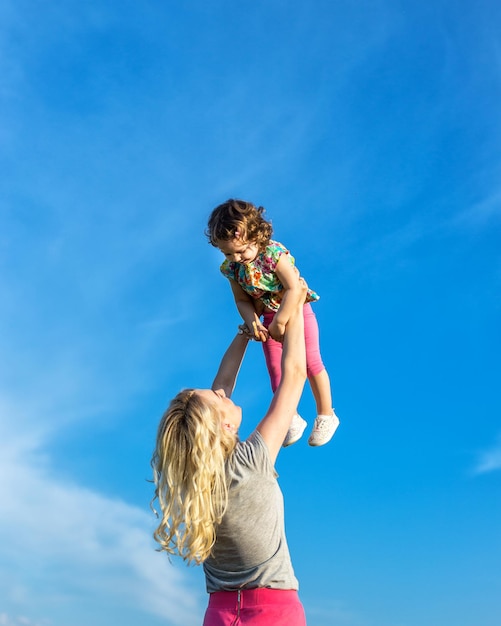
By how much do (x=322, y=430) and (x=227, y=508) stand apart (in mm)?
3388

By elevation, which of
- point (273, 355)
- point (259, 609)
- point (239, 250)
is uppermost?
point (239, 250)

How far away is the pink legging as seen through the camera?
749cm

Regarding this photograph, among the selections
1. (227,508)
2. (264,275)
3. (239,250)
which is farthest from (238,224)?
(227,508)

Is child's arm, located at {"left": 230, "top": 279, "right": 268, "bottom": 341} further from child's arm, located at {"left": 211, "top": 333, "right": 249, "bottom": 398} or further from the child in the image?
child's arm, located at {"left": 211, "top": 333, "right": 249, "bottom": 398}

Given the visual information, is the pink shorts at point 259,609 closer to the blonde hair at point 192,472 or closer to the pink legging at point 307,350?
the blonde hair at point 192,472

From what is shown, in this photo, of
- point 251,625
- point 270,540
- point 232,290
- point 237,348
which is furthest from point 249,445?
point 232,290

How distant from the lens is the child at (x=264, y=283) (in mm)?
7039

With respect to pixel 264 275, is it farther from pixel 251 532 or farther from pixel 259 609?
pixel 259 609

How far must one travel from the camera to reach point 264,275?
7.20 m

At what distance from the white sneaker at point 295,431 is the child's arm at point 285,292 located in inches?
50.1

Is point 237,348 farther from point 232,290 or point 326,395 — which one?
point 326,395

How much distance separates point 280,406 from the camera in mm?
4852

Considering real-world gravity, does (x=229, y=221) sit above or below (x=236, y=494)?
above

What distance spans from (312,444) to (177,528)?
11.2 feet
